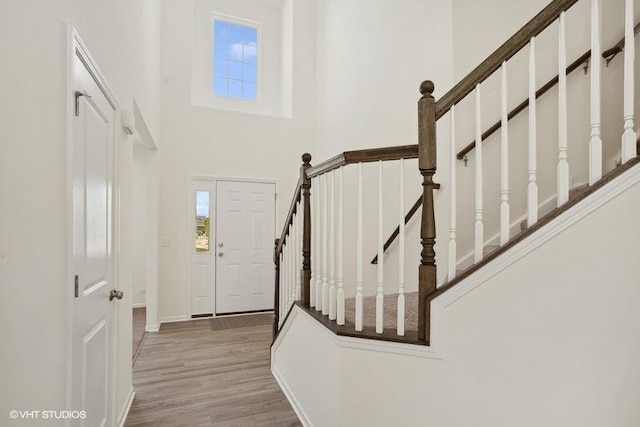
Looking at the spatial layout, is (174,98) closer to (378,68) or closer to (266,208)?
(266,208)

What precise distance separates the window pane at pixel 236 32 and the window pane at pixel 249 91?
0.72 meters

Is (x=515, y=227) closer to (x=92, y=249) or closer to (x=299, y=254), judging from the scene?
(x=299, y=254)

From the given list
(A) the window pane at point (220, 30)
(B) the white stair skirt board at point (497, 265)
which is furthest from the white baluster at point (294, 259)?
(A) the window pane at point (220, 30)

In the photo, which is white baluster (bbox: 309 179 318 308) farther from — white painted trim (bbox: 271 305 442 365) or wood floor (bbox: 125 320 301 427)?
wood floor (bbox: 125 320 301 427)

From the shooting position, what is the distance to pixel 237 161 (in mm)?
4953

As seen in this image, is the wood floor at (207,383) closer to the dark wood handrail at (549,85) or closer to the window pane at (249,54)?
the dark wood handrail at (549,85)

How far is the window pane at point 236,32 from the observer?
17.9 feet

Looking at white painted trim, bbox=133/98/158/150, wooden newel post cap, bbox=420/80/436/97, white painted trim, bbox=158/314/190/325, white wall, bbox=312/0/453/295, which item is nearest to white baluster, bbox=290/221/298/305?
white wall, bbox=312/0/453/295

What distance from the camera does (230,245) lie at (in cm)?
494

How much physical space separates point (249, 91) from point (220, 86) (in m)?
0.48

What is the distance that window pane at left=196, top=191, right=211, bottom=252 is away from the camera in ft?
15.7

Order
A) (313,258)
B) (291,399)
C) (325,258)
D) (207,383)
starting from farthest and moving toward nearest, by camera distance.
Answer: (207,383) < (291,399) < (313,258) < (325,258)

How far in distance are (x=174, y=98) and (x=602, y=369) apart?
16.6ft

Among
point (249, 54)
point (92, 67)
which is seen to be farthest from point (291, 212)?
point (249, 54)
